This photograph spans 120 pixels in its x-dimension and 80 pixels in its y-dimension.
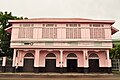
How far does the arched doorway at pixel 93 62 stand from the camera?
85.5ft

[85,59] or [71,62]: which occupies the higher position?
[85,59]

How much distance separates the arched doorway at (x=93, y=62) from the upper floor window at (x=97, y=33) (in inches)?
110

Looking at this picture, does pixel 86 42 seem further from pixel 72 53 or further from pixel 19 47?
pixel 19 47

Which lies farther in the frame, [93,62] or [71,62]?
[71,62]

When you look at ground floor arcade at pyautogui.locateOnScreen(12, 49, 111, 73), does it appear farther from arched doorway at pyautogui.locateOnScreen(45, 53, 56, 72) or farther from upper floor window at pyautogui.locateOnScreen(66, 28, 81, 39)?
upper floor window at pyautogui.locateOnScreen(66, 28, 81, 39)

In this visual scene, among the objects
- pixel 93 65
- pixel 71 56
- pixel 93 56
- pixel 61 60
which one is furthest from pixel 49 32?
pixel 93 65

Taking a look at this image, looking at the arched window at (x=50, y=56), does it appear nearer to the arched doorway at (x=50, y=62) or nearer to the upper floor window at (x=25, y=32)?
the arched doorway at (x=50, y=62)

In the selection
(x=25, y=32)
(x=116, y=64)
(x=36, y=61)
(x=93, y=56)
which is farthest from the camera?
(x=116, y=64)

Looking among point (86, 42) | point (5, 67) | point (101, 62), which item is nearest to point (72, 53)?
point (86, 42)

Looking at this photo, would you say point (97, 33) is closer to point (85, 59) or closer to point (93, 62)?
point (85, 59)

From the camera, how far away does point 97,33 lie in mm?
25500

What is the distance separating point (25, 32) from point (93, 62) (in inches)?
429

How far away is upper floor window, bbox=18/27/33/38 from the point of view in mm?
25453

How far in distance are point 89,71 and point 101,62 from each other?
2.19m
